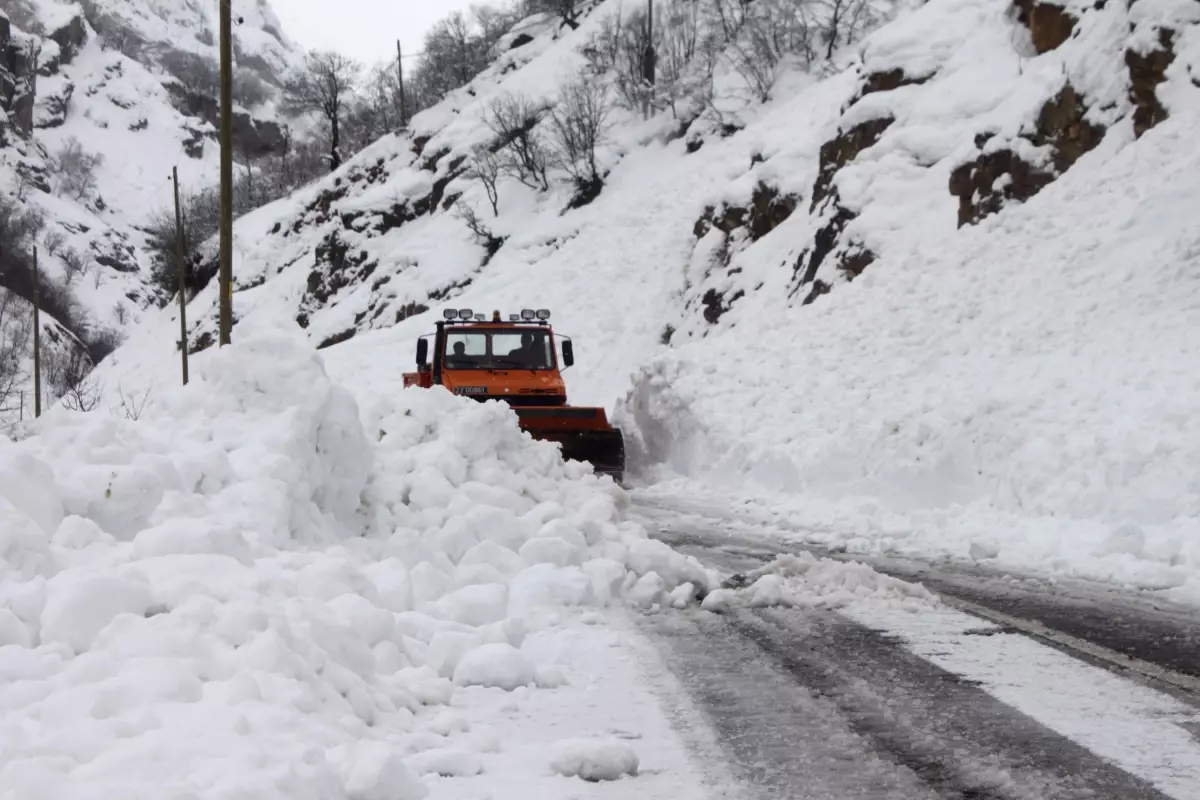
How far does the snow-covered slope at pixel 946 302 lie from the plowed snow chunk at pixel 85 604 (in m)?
5.89

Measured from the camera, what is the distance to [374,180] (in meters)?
46.3

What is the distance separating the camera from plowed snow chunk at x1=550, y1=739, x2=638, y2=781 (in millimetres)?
3240

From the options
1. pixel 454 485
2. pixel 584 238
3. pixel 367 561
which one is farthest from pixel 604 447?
pixel 584 238

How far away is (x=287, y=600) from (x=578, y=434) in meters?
8.31

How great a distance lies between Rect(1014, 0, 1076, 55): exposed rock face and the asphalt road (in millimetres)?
13731

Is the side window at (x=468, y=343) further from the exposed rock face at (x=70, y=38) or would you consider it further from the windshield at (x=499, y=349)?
the exposed rock face at (x=70, y=38)

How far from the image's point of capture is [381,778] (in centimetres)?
289

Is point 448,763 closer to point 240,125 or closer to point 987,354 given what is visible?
point 987,354

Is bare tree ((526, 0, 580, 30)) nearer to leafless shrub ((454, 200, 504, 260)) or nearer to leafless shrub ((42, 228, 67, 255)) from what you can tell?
leafless shrub ((454, 200, 504, 260))

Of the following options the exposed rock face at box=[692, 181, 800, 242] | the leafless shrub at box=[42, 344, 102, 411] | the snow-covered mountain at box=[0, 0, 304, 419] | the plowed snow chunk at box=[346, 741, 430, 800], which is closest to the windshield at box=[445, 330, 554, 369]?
the exposed rock face at box=[692, 181, 800, 242]

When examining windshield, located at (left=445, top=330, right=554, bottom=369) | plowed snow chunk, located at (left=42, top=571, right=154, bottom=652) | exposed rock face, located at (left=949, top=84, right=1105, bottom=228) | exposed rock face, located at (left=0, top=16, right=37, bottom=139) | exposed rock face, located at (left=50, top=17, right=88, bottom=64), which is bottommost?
plowed snow chunk, located at (left=42, top=571, right=154, bottom=652)

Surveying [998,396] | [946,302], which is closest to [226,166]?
[946,302]

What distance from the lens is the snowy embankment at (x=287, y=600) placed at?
9.50 feet

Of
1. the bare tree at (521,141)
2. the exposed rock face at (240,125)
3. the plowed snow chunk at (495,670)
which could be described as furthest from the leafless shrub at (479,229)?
the exposed rock face at (240,125)
